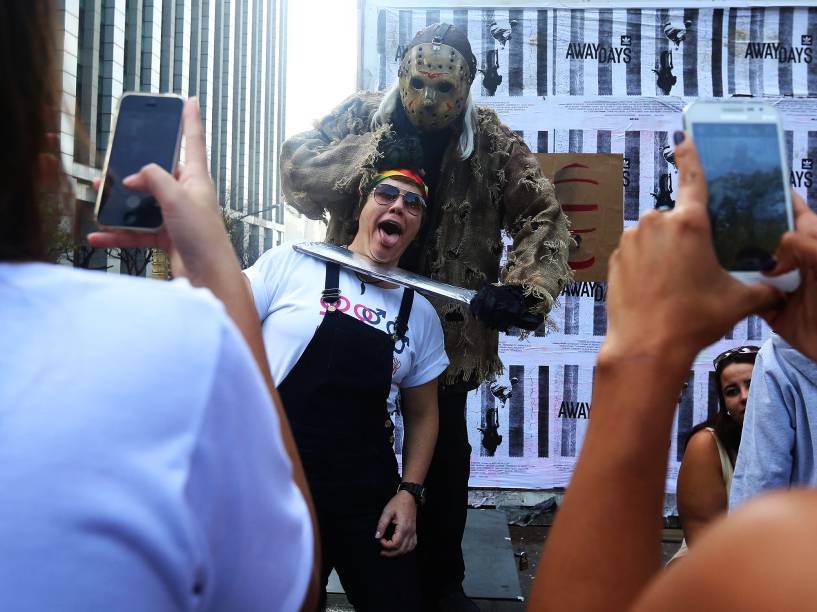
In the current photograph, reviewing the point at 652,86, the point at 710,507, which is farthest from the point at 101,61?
the point at 710,507

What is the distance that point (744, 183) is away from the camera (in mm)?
917

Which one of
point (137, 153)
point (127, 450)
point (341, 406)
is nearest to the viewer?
point (127, 450)

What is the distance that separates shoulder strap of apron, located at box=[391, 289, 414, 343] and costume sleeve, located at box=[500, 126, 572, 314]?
386 mm

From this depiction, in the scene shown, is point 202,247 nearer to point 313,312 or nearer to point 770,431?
point 313,312

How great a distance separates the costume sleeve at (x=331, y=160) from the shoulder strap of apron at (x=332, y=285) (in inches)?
18.5

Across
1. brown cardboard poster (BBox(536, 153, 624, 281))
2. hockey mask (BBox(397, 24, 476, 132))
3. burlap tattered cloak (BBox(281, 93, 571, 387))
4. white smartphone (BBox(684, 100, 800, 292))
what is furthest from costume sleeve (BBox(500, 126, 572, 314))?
white smartphone (BBox(684, 100, 800, 292))

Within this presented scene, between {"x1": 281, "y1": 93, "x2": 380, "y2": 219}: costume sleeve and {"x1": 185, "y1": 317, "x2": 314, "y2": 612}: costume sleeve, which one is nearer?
{"x1": 185, "y1": 317, "x2": 314, "y2": 612}: costume sleeve

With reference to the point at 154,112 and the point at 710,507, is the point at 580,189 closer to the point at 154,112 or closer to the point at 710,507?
the point at 710,507

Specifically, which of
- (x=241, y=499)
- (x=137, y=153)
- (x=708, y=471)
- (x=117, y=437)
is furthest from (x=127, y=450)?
(x=708, y=471)

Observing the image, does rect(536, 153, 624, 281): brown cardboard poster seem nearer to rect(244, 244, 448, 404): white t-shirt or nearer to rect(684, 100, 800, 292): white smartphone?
rect(244, 244, 448, 404): white t-shirt

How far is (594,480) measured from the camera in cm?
72

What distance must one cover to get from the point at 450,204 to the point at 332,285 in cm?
76

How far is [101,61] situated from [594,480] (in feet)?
121

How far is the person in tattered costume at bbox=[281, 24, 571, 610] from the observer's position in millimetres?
2982
